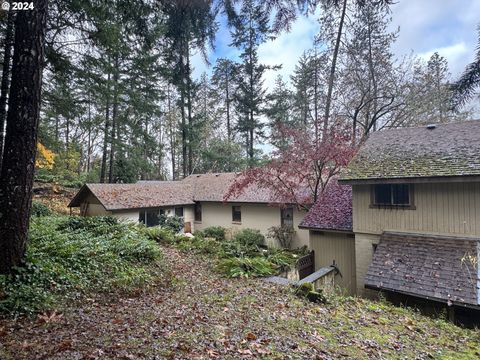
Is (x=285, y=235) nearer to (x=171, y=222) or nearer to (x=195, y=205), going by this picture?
(x=171, y=222)

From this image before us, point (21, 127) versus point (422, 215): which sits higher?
point (21, 127)

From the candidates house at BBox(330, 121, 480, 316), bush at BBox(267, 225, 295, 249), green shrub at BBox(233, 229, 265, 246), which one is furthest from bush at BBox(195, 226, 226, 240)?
house at BBox(330, 121, 480, 316)

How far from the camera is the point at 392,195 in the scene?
922 centimetres

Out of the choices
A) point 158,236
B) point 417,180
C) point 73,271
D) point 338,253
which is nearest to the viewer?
point 73,271

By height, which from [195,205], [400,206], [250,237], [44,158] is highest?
[44,158]

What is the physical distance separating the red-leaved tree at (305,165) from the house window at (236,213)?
158 inches

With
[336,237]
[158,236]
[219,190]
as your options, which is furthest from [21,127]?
[219,190]

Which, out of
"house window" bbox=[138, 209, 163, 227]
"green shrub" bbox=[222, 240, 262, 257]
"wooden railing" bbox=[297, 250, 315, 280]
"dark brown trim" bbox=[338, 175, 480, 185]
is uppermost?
"dark brown trim" bbox=[338, 175, 480, 185]

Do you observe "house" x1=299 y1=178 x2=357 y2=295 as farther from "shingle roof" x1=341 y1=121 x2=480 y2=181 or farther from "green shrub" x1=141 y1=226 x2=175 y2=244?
"green shrub" x1=141 y1=226 x2=175 y2=244

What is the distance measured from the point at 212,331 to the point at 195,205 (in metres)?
16.5

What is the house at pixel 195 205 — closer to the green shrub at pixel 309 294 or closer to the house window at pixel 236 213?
the house window at pixel 236 213

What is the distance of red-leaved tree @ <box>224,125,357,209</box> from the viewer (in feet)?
41.8

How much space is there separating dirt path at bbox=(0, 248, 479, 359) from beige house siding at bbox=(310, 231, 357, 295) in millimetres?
4173

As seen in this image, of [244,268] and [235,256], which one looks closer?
[244,268]
